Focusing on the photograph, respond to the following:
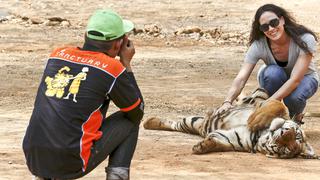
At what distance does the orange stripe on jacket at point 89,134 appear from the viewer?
5.41 meters

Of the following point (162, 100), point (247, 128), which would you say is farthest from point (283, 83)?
point (162, 100)

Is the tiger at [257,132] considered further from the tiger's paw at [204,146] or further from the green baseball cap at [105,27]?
the green baseball cap at [105,27]

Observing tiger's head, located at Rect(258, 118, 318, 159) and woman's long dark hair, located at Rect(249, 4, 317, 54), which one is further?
woman's long dark hair, located at Rect(249, 4, 317, 54)

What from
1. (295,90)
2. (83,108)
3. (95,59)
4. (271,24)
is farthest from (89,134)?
(295,90)

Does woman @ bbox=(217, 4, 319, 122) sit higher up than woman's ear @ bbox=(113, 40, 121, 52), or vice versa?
woman's ear @ bbox=(113, 40, 121, 52)

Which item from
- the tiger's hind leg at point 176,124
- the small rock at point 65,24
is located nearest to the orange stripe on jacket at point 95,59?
the tiger's hind leg at point 176,124

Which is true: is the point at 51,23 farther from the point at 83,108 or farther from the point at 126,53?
the point at 83,108

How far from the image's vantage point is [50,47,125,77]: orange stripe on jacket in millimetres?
5410

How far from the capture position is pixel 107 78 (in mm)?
5406

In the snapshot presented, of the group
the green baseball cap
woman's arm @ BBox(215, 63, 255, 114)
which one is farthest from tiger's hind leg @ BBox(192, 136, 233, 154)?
the green baseball cap

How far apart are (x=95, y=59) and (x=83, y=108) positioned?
0.29 meters

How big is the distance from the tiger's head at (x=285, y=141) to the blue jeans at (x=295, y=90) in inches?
32.0

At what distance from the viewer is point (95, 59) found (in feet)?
17.8

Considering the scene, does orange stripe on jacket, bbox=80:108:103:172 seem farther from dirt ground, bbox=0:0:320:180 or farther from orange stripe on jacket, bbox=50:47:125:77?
dirt ground, bbox=0:0:320:180
